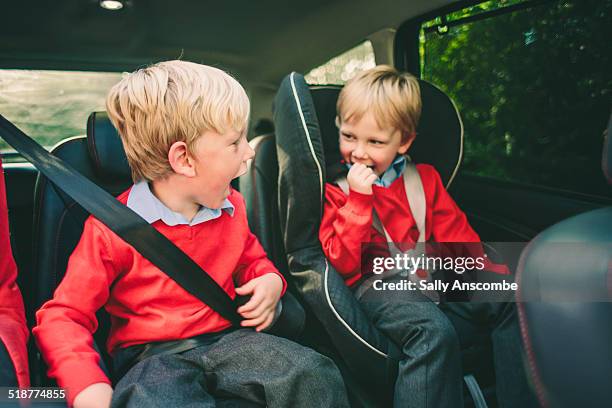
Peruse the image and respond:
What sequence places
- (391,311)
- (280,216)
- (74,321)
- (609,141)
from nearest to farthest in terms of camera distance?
1. (609,141)
2. (74,321)
3. (391,311)
4. (280,216)

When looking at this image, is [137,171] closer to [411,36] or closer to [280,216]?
[280,216]

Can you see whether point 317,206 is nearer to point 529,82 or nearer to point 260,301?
point 260,301

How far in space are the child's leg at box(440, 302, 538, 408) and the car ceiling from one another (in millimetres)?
1140

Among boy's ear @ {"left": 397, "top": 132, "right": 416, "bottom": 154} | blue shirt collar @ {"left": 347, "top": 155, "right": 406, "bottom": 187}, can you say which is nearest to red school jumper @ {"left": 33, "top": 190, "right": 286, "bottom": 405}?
blue shirt collar @ {"left": 347, "top": 155, "right": 406, "bottom": 187}

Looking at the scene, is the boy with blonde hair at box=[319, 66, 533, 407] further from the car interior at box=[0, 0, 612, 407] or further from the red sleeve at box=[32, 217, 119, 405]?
the red sleeve at box=[32, 217, 119, 405]

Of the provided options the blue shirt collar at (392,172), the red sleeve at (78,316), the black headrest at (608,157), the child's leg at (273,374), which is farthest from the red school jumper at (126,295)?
the black headrest at (608,157)

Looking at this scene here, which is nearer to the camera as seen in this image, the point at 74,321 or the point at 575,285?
the point at 575,285

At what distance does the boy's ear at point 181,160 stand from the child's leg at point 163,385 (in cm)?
41

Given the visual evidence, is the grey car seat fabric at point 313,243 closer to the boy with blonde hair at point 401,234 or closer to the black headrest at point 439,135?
the boy with blonde hair at point 401,234

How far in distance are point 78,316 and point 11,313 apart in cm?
18

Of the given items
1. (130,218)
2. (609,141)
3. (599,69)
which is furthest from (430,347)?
(599,69)

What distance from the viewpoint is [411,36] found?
7.49ft

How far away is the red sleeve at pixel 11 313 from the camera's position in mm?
1104

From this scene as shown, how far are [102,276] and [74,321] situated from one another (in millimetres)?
107
